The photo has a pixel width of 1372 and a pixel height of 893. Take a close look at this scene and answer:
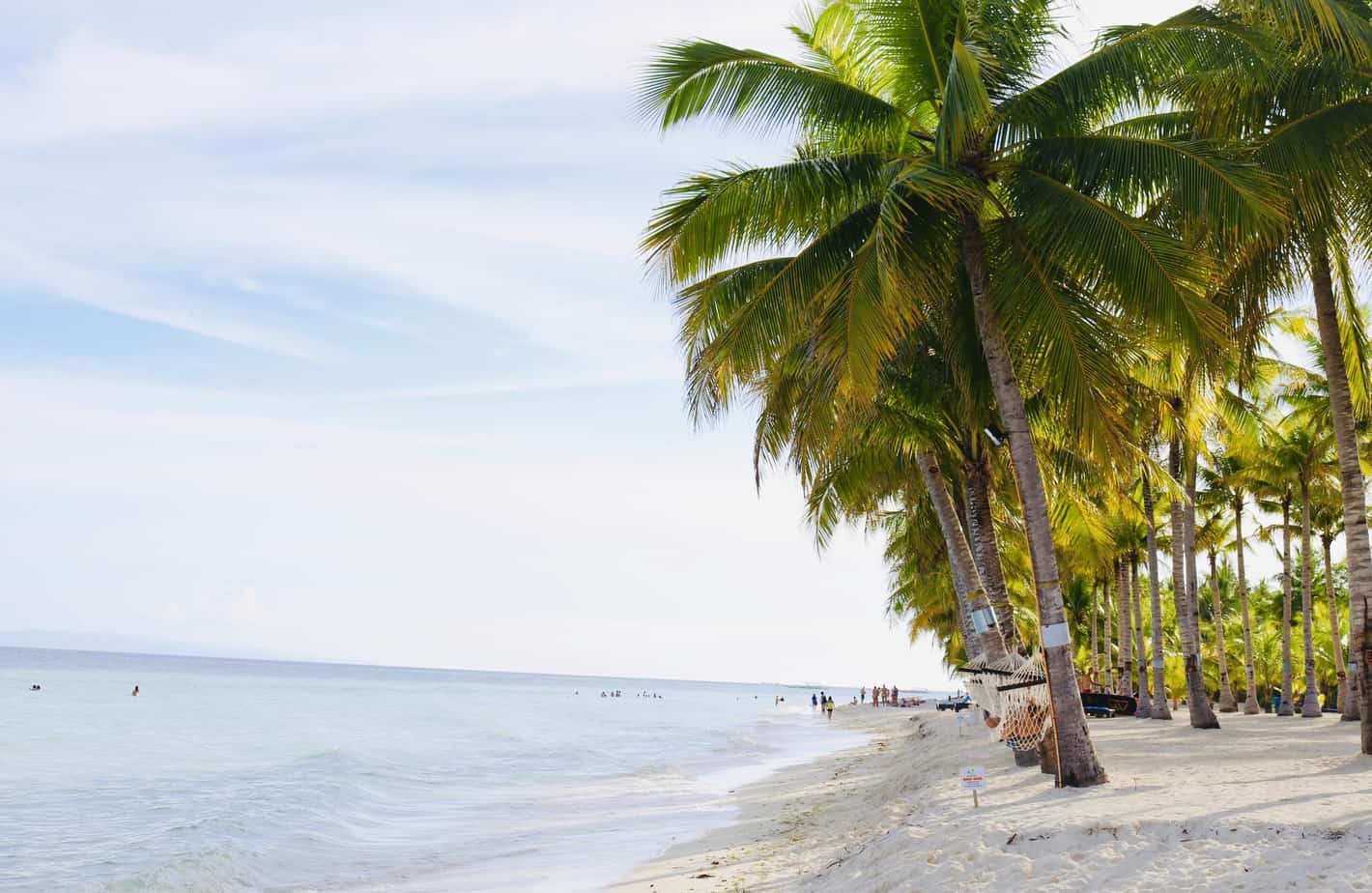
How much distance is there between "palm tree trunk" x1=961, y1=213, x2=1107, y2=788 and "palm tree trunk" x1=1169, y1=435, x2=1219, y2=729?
9286 mm

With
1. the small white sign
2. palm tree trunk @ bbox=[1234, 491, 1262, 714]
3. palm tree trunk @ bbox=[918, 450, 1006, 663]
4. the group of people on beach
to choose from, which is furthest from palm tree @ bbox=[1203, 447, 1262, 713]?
the group of people on beach

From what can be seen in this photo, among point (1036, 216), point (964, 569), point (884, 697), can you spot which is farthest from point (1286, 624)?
point (884, 697)

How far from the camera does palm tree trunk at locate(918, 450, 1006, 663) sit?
41.6ft

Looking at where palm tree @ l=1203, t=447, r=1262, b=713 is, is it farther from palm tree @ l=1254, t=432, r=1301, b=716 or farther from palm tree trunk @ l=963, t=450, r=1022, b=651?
palm tree trunk @ l=963, t=450, r=1022, b=651

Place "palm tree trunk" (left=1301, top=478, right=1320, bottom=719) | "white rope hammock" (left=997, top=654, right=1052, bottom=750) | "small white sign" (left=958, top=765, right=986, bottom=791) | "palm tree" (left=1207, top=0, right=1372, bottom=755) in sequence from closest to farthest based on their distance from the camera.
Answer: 1. "small white sign" (left=958, top=765, right=986, bottom=791)
2. "palm tree" (left=1207, top=0, right=1372, bottom=755)
3. "white rope hammock" (left=997, top=654, right=1052, bottom=750)
4. "palm tree trunk" (left=1301, top=478, right=1320, bottom=719)

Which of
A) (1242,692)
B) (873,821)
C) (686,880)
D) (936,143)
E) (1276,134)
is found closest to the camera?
(936,143)

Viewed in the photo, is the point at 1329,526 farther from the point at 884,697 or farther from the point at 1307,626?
the point at 884,697

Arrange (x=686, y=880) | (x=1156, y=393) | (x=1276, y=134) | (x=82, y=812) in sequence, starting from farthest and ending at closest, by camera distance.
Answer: (x=82, y=812), (x=1156, y=393), (x=686, y=880), (x=1276, y=134)

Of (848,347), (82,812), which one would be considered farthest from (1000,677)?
(82,812)

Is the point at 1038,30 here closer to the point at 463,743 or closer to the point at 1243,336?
the point at 1243,336

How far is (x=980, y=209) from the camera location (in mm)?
11102

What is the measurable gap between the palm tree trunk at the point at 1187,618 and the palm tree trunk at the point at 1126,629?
8.53 m

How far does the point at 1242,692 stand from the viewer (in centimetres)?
4506

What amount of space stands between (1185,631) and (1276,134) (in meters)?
12.7
